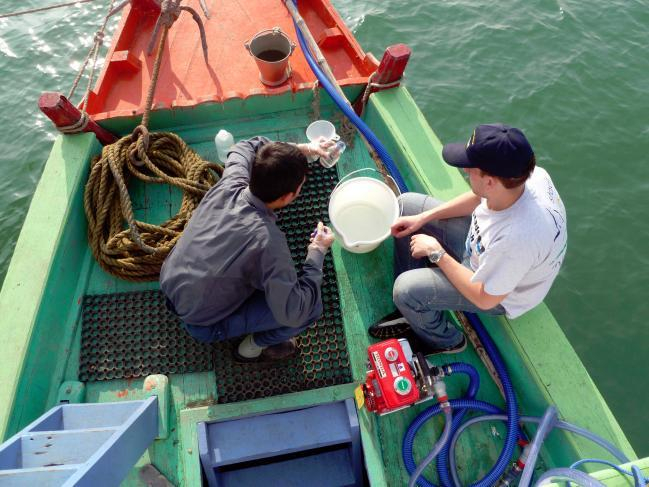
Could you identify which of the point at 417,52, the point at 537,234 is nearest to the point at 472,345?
the point at 537,234

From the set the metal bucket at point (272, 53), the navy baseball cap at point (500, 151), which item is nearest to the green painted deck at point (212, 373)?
the metal bucket at point (272, 53)

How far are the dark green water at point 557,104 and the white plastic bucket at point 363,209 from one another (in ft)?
7.21

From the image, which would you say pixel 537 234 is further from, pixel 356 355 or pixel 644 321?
pixel 644 321

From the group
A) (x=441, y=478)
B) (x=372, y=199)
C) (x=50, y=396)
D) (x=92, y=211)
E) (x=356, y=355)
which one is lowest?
(x=441, y=478)

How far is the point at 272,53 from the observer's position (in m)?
3.82

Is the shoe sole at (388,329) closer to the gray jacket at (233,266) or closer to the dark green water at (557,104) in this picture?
the gray jacket at (233,266)

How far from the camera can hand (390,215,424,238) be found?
2.69m

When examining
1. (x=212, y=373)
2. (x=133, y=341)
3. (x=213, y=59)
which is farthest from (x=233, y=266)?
(x=213, y=59)

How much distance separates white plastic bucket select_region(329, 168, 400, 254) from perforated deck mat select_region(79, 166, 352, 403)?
403mm

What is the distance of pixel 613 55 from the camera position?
228 inches

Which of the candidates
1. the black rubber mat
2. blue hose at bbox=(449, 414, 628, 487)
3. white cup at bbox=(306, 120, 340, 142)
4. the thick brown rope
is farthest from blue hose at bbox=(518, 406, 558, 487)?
the thick brown rope

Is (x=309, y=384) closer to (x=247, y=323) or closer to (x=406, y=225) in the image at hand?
(x=247, y=323)

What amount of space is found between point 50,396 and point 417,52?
19.6 feet

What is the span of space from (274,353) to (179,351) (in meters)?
0.67
